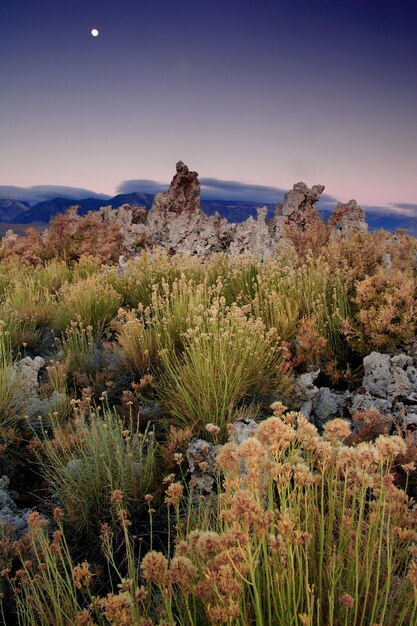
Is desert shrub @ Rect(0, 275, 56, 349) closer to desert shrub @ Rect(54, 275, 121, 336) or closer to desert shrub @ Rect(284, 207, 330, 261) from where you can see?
desert shrub @ Rect(54, 275, 121, 336)

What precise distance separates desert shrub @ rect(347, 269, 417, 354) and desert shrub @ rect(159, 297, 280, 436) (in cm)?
117

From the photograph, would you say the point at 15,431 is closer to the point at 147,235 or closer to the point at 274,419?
the point at 274,419

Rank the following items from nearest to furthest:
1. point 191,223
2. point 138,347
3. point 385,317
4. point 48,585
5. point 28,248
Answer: point 48,585, point 385,317, point 138,347, point 28,248, point 191,223

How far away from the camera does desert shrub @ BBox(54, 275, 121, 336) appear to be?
6676 mm

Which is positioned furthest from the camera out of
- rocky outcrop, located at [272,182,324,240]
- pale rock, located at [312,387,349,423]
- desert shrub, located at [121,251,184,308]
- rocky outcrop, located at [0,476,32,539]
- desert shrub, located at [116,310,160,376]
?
rocky outcrop, located at [272,182,324,240]

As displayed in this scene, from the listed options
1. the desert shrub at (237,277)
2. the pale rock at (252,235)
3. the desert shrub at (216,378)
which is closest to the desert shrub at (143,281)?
the desert shrub at (237,277)

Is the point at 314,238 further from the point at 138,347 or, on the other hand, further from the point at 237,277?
the point at 138,347

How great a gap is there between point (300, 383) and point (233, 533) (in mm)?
3126

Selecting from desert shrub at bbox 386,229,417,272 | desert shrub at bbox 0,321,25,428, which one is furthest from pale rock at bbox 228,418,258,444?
desert shrub at bbox 386,229,417,272

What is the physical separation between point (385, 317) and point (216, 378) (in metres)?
1.97

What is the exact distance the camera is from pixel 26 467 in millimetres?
3812

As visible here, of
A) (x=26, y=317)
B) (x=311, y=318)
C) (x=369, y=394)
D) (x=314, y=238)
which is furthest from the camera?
(x=314, y=238)

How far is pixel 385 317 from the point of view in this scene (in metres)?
4.73

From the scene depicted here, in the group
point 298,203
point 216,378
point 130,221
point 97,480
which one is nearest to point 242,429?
point 216,378
